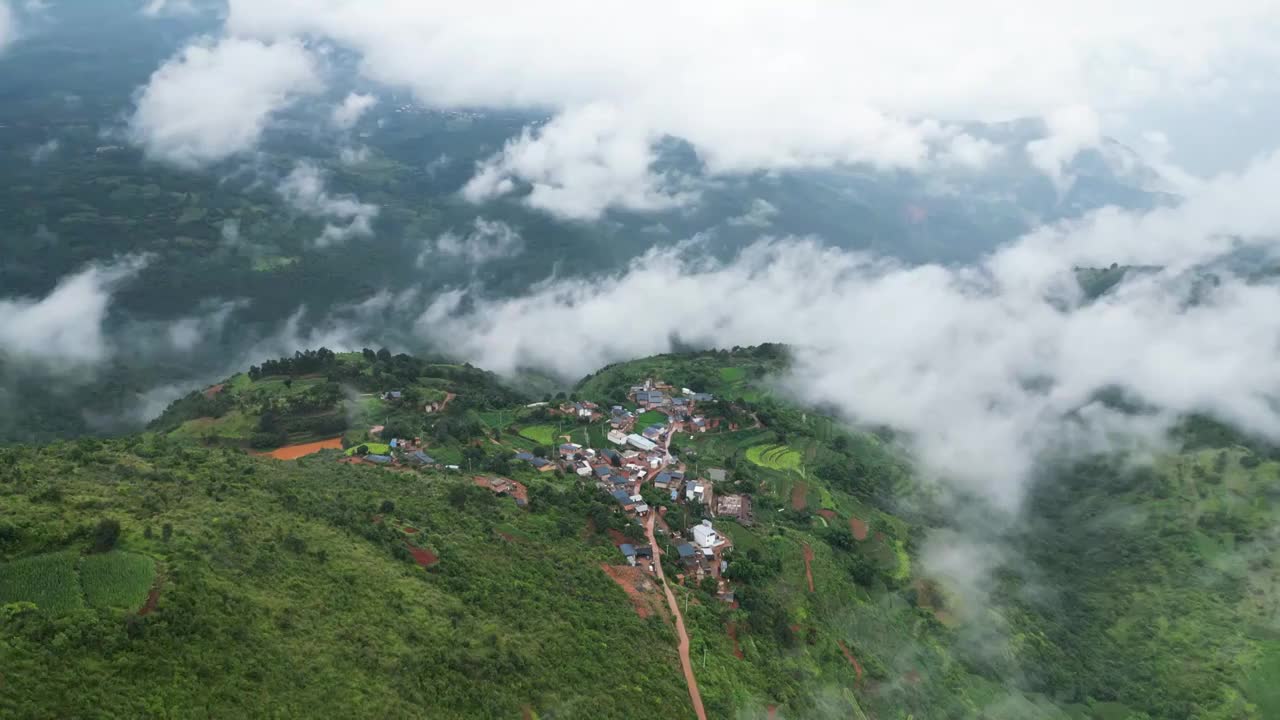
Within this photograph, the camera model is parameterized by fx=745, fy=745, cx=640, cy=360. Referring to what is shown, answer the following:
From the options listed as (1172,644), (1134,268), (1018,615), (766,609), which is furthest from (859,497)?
(1134,268)

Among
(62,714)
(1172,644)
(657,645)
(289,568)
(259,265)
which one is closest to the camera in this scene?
(62,714)

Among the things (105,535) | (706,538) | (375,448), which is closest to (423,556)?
(105,535)

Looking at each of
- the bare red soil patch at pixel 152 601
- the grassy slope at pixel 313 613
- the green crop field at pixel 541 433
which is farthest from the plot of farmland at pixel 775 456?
the bare red soil patch at pixel 152 601

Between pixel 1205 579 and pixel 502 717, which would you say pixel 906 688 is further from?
pixel 1205 579

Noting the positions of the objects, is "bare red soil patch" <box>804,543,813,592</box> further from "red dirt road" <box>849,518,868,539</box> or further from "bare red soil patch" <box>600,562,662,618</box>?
"bare red soil patch" <box>600,562,662,618</box>

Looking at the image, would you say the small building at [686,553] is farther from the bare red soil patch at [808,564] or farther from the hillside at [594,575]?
the bare red soil patch at [808,564]
